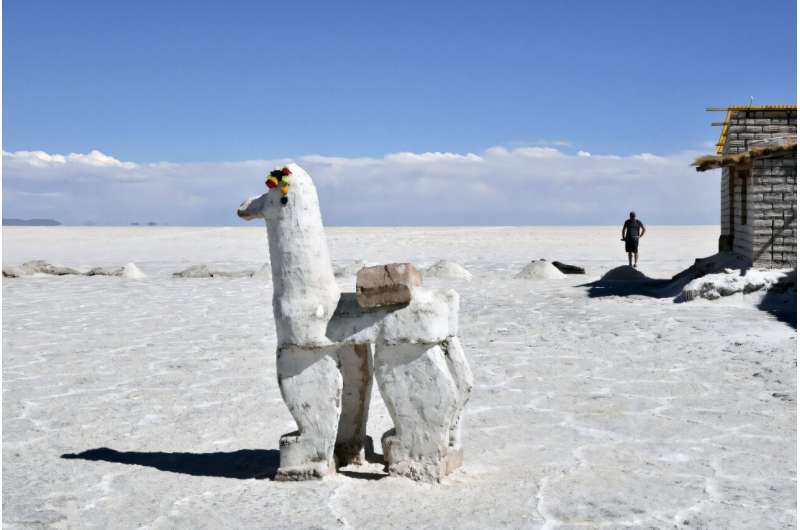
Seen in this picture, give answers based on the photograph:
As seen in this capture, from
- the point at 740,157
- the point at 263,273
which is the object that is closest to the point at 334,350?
the point at 740,157

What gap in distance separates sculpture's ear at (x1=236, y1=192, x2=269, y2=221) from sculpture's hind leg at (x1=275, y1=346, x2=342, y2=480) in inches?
33.1

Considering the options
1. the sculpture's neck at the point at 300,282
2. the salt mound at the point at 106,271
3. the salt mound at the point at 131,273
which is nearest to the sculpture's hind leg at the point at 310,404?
the sculpture's neck at the point at 300,282

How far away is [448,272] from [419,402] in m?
14.0

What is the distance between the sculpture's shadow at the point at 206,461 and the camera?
5.21 meters

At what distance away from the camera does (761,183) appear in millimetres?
14266

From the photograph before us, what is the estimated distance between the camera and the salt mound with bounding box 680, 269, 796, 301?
42.2ft

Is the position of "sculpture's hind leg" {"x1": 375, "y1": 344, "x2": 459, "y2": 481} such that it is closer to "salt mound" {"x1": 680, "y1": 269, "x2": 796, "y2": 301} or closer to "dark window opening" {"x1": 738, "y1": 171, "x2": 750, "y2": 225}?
"salt mound" {"x1": 680, "y1": 269, "x2": 796, "y2": 301}

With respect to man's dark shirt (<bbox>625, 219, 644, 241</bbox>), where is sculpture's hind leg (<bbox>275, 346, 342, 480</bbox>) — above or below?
below

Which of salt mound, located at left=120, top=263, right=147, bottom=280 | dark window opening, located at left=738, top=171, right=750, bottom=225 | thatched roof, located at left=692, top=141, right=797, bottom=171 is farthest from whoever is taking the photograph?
salt mound, located at left=120, top=263, right=147, bottom=280

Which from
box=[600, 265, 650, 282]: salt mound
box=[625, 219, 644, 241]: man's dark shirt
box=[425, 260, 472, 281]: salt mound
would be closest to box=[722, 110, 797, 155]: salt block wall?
box=[625, 219, 644, 241]: man's dark shirt

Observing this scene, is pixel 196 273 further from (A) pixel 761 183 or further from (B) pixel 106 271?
(A) pixel 761 183

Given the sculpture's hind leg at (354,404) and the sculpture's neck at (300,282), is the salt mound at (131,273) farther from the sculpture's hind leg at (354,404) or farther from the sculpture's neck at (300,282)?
the sculpture's neck at (300,282)

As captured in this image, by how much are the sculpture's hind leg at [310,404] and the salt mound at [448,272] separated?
45.1ft

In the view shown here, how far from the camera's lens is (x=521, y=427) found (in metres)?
6.17
